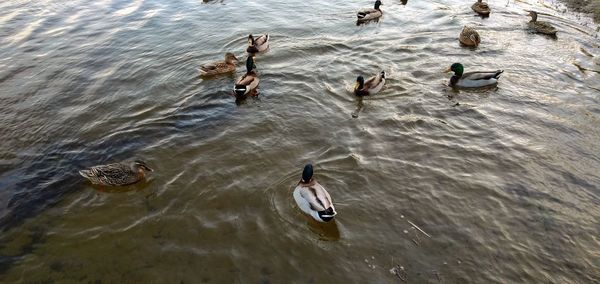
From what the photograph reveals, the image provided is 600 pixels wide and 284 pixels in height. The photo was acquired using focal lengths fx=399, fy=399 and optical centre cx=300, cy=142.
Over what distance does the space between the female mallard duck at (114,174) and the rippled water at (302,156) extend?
0.29 m

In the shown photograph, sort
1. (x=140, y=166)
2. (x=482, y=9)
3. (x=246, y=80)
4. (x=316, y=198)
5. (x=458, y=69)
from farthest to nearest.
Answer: (x=482, y=9) → (x=458, y=69) → (x=246, y=80) → (x=140, y=166) → (x=316, y=198)

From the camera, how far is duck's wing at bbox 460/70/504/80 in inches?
463

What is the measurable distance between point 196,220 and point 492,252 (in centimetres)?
519

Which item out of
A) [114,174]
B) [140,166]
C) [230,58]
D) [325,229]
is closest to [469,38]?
[230,58]

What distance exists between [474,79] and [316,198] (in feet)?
24.2

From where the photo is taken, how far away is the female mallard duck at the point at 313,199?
701 cm

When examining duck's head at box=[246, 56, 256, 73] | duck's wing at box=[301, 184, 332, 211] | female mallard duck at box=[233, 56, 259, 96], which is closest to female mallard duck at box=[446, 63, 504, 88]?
female mallard duck at box=[233, 56, 259, 96]

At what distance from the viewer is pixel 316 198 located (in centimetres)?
714

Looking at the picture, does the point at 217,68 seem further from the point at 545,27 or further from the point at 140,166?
the point at 545,27

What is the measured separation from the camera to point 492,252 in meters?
6.66

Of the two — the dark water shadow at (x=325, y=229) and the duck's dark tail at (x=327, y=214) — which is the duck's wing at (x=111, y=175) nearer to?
the dark water shadow at (x=325, y=229)

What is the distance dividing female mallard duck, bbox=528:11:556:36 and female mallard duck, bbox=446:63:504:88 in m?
4.61

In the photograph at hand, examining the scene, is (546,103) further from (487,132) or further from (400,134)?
(400,134)

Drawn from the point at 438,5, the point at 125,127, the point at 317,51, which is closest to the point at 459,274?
the point at 125,127
